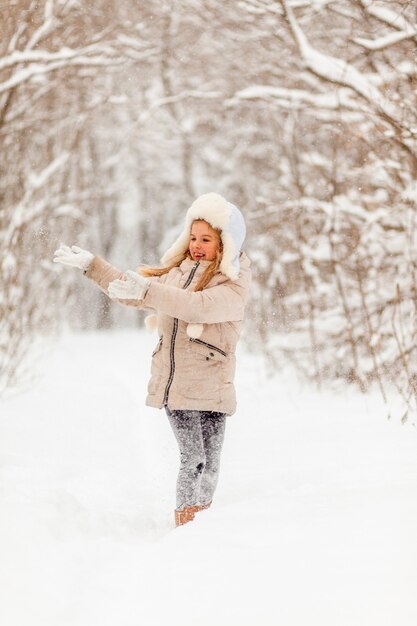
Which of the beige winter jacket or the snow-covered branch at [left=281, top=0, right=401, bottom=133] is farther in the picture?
the snow-covered branch at [left=281, top=0, right=401, bottom=133]

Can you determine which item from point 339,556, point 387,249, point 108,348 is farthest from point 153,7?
point 339,556

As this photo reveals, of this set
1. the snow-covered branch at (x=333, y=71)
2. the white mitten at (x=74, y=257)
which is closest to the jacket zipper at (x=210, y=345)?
the white mitten at (x=74, y=257)

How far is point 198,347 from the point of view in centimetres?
340

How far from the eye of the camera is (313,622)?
214cm

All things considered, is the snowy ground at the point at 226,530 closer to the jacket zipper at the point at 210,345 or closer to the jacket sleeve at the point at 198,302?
the jacket zipper at the point at 210,345

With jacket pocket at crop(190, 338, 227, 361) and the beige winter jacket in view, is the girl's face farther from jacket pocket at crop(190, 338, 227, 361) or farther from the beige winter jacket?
jacket pocket at crop(190, 338, 227, 361)

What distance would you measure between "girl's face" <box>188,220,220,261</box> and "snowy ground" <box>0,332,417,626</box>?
1.01m

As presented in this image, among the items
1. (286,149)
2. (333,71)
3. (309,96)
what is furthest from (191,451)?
(286,149)

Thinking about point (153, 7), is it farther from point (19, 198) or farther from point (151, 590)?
point (151, 590)

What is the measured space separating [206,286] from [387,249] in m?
4.03

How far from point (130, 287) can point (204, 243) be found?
1.54ft

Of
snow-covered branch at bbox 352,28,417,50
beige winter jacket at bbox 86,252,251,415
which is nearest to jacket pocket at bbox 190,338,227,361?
beige winter jacket at bbox 86,252,251,415

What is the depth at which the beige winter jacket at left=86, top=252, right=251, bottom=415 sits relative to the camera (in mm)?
3367

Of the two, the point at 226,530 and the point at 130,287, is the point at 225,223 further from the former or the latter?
the point at 226,530
